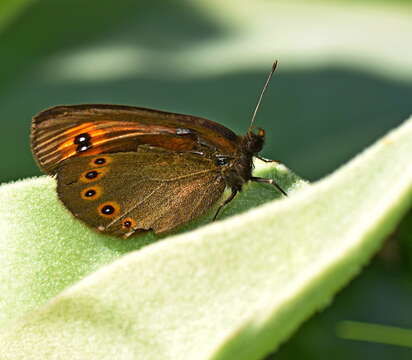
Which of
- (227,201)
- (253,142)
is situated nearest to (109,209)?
(227,201)

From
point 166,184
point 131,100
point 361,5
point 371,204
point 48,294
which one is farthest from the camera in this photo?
point 361,5

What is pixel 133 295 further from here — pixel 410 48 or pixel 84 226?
pixel 410 48

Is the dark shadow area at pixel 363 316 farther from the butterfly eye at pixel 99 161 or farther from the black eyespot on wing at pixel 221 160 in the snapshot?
the butterfly eye at pixel 99 161

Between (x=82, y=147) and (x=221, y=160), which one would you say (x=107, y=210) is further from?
(x=221, y=160)

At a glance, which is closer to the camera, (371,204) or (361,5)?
(371,204)

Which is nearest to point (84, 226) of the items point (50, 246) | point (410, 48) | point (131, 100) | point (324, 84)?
point (50, 246)
